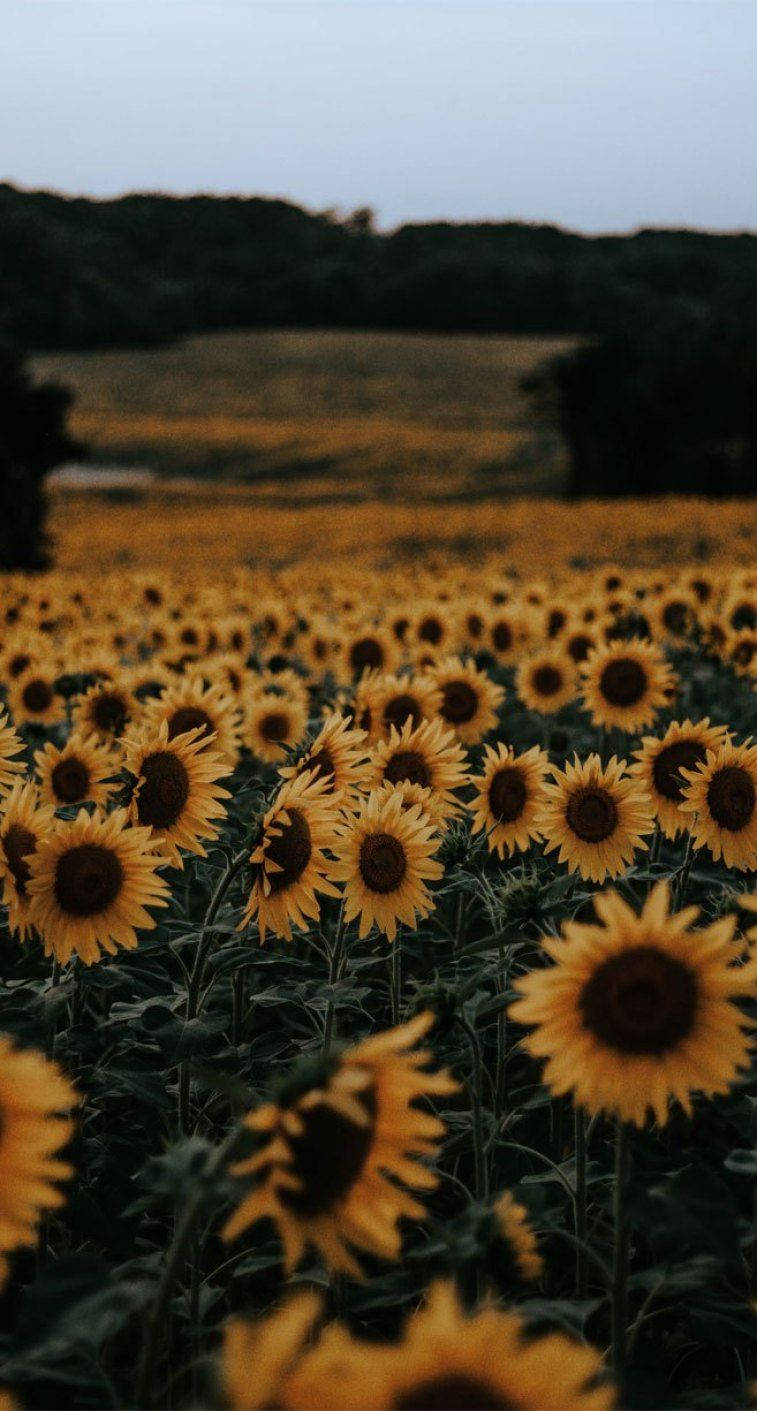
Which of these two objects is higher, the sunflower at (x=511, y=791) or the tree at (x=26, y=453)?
the tree at (x=26, y=453)

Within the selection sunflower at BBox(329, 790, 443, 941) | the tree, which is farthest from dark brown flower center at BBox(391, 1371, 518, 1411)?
the tree

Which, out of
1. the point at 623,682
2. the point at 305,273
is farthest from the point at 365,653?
the point at 305,273

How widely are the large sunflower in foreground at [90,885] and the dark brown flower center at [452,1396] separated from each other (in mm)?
1862

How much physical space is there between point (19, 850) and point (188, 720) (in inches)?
67.3

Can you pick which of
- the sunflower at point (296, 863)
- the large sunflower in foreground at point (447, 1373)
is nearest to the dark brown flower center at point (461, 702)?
the sunflower at point (296, 863)

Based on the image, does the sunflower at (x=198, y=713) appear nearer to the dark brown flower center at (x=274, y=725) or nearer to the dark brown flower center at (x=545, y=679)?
the dark brown flower center at (x=274, y=725)

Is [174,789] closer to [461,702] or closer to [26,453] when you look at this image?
[461,702]

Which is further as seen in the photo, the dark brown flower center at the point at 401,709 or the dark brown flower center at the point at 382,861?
the dark brown flower center at the point at 401,709

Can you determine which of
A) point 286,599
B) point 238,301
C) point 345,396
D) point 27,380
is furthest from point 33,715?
point 238,301

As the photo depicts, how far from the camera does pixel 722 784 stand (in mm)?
3613

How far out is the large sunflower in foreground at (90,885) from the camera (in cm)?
293

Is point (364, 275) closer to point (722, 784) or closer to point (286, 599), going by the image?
point (286, 599)

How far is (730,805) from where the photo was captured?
3590mm

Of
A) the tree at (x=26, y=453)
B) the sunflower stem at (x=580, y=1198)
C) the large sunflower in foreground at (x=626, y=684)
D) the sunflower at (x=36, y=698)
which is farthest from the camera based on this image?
the tree at (x=26, y=453)
